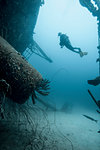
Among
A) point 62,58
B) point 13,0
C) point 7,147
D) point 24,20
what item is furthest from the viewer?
point 62,58

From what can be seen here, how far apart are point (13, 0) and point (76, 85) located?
119 metres

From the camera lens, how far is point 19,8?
5.27 metres

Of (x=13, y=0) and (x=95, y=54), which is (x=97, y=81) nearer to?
(x=13, y=0)

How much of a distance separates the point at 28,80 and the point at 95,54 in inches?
4629

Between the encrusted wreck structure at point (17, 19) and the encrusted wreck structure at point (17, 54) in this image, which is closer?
the encrusted wreck structure at point (17, 54)

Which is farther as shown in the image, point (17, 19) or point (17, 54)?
point (17, 19)

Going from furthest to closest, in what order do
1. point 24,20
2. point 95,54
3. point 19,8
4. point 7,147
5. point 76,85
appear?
point 76,85
point 95,54
point 24,20
point 19,8
point 7,147

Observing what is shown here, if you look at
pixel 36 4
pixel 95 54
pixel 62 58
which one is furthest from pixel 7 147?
pixel 62 58

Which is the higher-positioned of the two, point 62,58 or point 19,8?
point 62,58

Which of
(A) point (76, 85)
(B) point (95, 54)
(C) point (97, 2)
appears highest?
(B) point (95, 54)

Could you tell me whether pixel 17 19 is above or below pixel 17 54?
above

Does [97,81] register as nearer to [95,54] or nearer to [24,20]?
[24,20]

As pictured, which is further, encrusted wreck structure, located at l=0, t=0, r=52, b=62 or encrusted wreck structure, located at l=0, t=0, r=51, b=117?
encrusted wreck structure, located at l=0, t=0, r=52, b=62

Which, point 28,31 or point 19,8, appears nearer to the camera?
point 19,8
